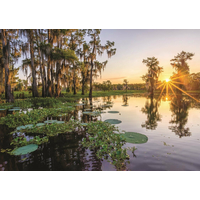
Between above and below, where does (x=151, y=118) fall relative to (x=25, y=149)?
below

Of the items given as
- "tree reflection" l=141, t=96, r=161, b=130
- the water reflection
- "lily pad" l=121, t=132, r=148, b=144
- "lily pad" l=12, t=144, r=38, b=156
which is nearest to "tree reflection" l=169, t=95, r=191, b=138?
"tree reflection" l=141, t=96, r=161, b=130

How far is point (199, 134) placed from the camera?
562 centimetres

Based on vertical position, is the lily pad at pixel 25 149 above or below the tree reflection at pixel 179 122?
above

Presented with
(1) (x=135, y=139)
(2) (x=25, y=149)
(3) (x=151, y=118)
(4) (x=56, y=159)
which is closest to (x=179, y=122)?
(3) (x=151, y=118)

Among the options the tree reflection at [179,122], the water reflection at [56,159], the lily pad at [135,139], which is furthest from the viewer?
the tree reflection at [179,122]

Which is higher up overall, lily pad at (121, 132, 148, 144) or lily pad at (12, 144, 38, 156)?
lily pad at (12, 144, 38, 156)

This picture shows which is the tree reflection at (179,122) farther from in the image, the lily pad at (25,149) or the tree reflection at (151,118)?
the lily pad at (25,149)

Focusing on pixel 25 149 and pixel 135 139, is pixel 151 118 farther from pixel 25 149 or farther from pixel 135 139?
pixel 25 149

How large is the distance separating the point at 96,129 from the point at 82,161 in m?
2.39

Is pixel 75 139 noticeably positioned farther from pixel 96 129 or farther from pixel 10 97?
pixel 10 97

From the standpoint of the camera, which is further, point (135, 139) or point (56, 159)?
point (135, 139)

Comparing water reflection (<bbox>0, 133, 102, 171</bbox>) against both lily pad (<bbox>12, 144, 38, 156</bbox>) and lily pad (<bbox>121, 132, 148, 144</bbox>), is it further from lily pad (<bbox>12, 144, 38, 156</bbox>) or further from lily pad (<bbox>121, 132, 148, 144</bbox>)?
lily pad (<bbox>121, 132, 148, 144</bbox>)

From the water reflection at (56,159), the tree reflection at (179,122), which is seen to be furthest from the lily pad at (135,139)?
the tree reflection at (179,122)
